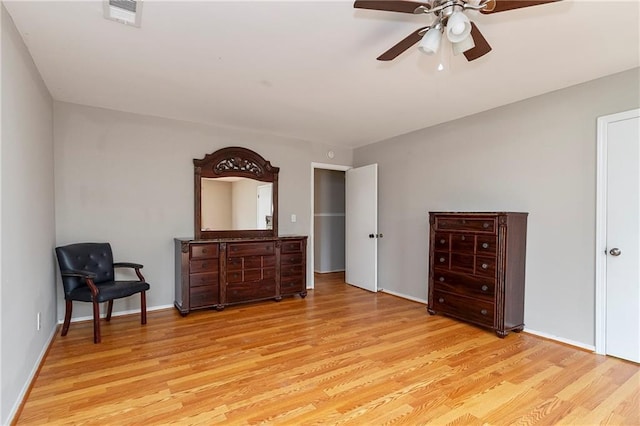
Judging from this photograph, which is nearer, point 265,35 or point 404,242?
point 265,35

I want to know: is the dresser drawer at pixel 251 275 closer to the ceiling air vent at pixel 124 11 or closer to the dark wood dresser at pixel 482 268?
the dark wood dresser at pixel 482 268

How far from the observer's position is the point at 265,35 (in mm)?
2174

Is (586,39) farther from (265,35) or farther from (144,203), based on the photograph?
(144,203)

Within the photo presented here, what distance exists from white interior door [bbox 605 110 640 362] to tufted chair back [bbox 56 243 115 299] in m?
4.70

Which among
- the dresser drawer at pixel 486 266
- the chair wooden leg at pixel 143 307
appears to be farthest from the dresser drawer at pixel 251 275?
the dresser drawer at pixel 486 266

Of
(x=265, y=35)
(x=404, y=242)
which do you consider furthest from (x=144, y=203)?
(x=404, y=242)

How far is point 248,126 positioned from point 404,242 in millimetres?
2678

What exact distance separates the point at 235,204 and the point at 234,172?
43cm

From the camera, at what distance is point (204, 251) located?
12.8ft

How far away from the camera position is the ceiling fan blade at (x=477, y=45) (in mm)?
1842

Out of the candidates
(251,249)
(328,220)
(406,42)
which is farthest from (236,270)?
(406,42)

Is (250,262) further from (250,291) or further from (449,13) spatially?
(449,13)

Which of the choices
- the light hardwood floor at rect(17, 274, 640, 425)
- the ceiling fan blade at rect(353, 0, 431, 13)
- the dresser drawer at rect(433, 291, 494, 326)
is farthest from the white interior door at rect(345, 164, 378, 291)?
the ceiling fan blade at rect(353, 0, 431, 13)

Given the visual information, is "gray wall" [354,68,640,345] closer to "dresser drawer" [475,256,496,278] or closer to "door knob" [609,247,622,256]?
"door knob" [609,247,622,256]
